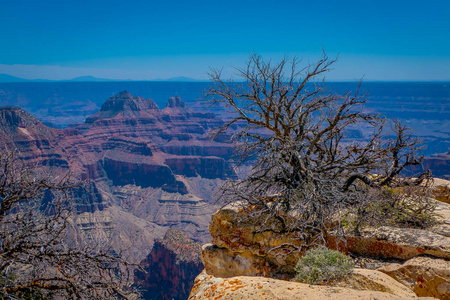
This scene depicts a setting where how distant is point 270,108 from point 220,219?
364cm

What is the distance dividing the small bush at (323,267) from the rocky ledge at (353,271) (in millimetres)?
158

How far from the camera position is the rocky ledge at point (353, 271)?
5.00 meters

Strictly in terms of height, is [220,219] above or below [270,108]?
below

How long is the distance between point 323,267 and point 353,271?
0.68 meters

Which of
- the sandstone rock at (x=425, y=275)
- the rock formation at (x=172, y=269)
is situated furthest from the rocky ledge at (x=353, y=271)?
the rock formation at (x=172, y=269)

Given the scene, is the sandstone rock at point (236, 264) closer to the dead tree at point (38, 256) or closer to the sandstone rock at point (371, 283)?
the sandstone rock at point (371, 283)

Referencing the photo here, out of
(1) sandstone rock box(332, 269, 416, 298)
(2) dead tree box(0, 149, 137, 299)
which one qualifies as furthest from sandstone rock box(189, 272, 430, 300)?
(2) dead tree box(0, 149, 137, 299)

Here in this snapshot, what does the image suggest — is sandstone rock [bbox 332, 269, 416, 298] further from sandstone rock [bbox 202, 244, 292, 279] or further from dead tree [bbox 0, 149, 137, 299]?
dead tree [bbox 0, 149, 137, 299]

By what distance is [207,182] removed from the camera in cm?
14800

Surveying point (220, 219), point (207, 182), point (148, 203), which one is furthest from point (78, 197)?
point (220, 219)

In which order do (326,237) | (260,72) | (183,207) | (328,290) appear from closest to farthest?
(328,290) → (326,237) → (260,72) → (183,207)

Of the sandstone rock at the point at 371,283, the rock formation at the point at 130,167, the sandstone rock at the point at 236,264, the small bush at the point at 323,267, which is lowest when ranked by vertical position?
the rock formation at the point at 130,167

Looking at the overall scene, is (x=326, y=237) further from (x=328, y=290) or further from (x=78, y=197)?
(x=78, y=197)

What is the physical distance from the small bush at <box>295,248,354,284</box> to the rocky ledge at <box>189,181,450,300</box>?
0.16m
